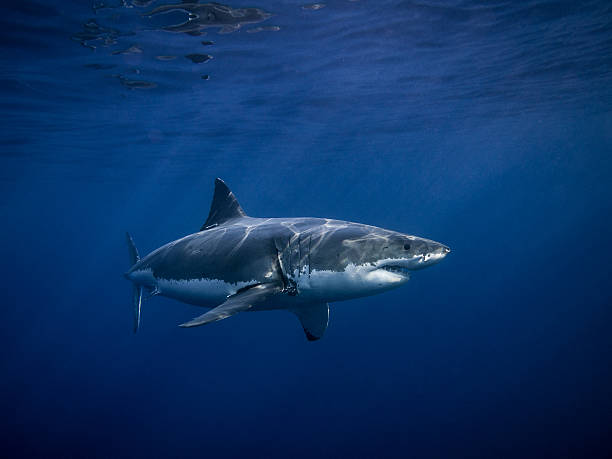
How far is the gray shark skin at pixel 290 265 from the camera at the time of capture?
13.5 ft

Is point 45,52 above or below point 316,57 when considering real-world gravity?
above

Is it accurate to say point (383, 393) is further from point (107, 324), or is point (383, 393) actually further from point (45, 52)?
point (107, 324)

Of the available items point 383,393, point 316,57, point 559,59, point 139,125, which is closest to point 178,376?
point 383,393

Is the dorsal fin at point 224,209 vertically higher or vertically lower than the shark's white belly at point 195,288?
higher

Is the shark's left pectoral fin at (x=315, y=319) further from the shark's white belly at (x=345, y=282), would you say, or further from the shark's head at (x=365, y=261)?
the shark's head at (x=365, y=261)

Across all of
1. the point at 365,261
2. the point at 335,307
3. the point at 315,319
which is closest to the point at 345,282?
the point at 365,261

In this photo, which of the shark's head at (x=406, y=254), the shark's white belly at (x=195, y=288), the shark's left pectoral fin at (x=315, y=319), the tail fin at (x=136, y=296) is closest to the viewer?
the shark's head at (x=406, y=254)

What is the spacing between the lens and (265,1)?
9594 millimetres

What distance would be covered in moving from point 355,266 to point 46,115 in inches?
783

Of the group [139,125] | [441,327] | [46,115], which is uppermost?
[46,115]

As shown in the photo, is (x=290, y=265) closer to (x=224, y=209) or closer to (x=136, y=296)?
(x=224, y=209)

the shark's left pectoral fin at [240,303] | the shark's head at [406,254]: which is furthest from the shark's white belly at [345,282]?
the shark's left pectoral fin at [240,303]

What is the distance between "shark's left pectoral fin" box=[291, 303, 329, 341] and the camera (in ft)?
18.7

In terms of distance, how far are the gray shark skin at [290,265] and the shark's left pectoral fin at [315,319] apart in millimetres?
16
